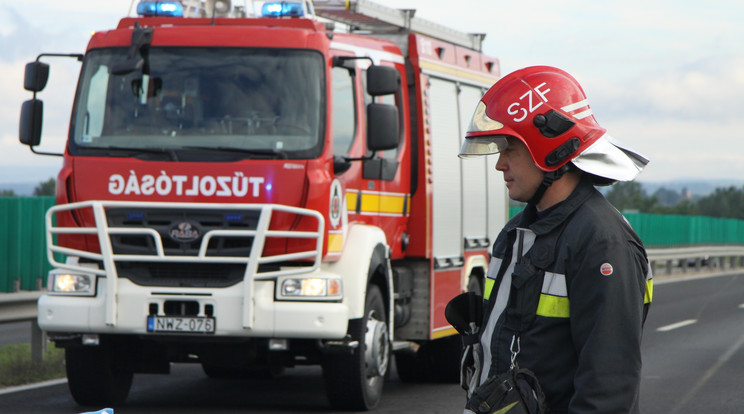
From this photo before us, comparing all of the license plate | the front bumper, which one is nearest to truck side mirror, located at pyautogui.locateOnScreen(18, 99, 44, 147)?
the front bumper

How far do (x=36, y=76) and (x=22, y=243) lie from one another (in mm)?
5356

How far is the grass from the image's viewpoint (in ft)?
36.0

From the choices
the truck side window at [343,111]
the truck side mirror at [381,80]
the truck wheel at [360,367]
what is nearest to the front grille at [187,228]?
the truck side window at [343,111]

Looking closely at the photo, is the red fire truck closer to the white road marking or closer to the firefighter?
the firefighter

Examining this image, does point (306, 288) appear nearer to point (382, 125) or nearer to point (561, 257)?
point (382, 125)

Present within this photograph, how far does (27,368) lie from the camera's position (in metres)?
11.5

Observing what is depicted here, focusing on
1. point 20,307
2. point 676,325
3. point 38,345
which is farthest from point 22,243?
point 676,325

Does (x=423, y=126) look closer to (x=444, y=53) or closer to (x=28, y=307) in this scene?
(x=444, y=53)

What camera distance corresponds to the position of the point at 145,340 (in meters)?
9.27

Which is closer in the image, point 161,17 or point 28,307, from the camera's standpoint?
point 161,17

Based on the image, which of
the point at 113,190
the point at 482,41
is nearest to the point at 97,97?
the point at 113,190

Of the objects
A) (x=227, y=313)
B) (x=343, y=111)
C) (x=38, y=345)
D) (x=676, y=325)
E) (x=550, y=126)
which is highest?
(x=343, y=111)

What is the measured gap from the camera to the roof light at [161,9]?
984 cm

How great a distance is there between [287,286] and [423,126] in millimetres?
2460
